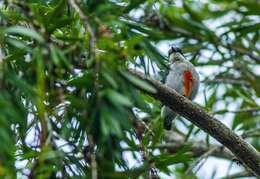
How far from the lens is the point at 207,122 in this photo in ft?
13.6

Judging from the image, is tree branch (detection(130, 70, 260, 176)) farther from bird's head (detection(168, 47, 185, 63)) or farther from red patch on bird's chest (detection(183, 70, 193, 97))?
bird's head (detection(168, 47, 185, 63))

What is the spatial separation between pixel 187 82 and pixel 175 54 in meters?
0.47

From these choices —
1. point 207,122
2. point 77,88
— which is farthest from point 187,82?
point 77,88

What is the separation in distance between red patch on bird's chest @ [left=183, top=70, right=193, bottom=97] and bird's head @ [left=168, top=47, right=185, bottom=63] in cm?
25

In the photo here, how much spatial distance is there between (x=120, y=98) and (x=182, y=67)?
360 cm

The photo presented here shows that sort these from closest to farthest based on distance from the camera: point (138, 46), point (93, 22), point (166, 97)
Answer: point (93, 22), point (138, 46), point (166, 97)

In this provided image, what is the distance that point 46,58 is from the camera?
106 inches

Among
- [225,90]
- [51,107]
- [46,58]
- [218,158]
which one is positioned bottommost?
[218,158]

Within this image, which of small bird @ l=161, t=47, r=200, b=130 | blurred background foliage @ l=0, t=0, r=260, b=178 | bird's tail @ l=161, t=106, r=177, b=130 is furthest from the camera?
small bird @ l=161, t=47, r=200, b=130

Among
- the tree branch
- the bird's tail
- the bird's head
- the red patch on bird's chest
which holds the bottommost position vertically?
the bird's tail

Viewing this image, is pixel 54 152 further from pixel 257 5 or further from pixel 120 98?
pixel 257 5

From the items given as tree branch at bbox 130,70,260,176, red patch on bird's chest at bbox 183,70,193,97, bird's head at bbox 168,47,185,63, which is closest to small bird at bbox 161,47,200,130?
red patch on bird's chest at bbox 183,70,193,97

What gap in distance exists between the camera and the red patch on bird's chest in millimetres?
6035

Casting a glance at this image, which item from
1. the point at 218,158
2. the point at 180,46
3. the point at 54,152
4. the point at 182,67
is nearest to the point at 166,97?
the point at 54,152
